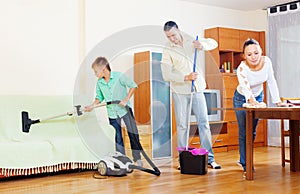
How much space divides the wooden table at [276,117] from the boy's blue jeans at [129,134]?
833 mm

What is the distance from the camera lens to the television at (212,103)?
3.46 m

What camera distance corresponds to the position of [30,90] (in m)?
4.27

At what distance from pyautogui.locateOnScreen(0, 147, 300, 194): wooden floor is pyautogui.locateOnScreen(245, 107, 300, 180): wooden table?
0.10 m

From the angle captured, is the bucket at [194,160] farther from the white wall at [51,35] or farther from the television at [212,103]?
the white wall at [51,35]

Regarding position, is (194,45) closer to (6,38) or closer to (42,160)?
(42,160)

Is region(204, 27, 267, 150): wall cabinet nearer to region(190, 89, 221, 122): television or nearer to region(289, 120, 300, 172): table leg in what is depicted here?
region(190, 89, 221, 122): television

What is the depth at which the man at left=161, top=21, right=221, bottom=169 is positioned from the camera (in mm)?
3076

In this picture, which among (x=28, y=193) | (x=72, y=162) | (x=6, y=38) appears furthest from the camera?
(x=6, y=38)

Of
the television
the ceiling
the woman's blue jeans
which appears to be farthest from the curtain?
the woman's blue jeans

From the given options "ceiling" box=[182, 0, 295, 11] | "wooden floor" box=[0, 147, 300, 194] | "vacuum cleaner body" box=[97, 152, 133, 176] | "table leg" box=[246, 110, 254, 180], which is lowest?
"wooden floor" box=[0, 147, 300, 194]

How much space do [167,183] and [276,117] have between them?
0.93 m

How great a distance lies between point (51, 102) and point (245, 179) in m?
1.97

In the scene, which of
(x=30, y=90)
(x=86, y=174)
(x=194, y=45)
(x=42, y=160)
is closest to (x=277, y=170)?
(x=194, y=45)

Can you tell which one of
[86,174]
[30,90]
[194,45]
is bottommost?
[86,174]
